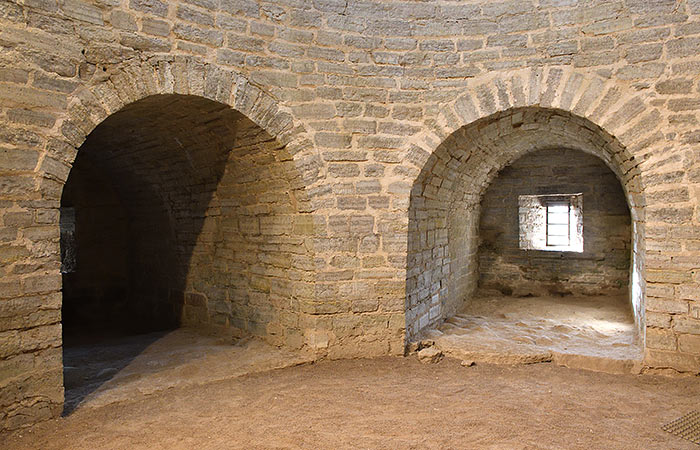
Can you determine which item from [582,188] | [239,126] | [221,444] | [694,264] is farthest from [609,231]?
[221,444]

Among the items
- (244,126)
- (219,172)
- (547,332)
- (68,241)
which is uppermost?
(244,126)

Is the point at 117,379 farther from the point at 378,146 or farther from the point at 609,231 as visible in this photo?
the point at 609,231

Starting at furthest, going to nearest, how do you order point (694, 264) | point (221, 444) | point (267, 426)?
point (694, 264), point (267, 426), point (221, 444)

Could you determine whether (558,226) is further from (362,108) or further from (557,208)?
(362,108)

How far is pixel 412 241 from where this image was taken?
4953 mm

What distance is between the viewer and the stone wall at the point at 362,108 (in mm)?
3205

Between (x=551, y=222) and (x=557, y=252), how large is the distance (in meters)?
0.78

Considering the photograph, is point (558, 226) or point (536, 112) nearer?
point (536, 112)

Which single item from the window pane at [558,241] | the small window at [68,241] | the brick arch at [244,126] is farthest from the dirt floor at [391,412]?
the small window at [68,241]

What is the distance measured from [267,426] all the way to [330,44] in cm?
343

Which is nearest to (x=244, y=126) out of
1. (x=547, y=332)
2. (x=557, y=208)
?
(x=547, y=332)

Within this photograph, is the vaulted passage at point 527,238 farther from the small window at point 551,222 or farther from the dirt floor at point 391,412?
the dirt floor at point 391,412

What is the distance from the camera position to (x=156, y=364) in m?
4.50

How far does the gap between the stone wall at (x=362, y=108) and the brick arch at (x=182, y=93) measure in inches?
0.6
